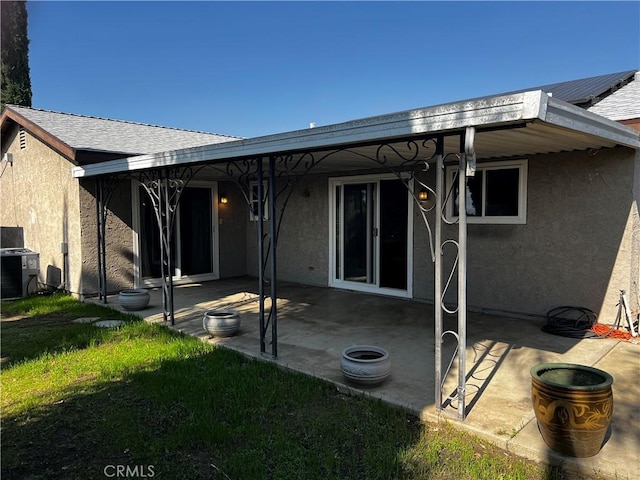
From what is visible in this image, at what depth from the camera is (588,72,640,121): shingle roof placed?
5.37 m

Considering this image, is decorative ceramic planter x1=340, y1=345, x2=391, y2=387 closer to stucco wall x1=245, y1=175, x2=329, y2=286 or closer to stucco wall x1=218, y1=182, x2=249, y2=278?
stucco wall x1=245, y1=175, x2=329, y2=286

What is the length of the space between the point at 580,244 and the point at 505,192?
1.21 m

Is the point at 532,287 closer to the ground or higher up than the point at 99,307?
higher up

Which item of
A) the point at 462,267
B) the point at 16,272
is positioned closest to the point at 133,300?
the point at 16,272

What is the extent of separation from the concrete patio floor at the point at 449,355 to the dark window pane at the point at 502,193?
1548 millimetres

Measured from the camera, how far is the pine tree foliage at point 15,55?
1552 centimetres

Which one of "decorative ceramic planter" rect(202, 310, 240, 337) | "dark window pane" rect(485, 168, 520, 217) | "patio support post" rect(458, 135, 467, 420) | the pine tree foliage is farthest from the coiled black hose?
the pine tree foliage

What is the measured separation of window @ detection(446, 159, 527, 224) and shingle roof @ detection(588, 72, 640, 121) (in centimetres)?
111

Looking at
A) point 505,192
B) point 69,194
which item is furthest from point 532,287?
point 69,194

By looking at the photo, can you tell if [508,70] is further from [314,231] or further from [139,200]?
[139,200]

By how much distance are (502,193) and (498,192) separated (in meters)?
0.06

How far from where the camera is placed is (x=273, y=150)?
14.4 feet

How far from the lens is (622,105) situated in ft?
19.0

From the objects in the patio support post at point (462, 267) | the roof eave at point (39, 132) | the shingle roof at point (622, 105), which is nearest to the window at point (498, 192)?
the shingle roof at point (622, 105)
